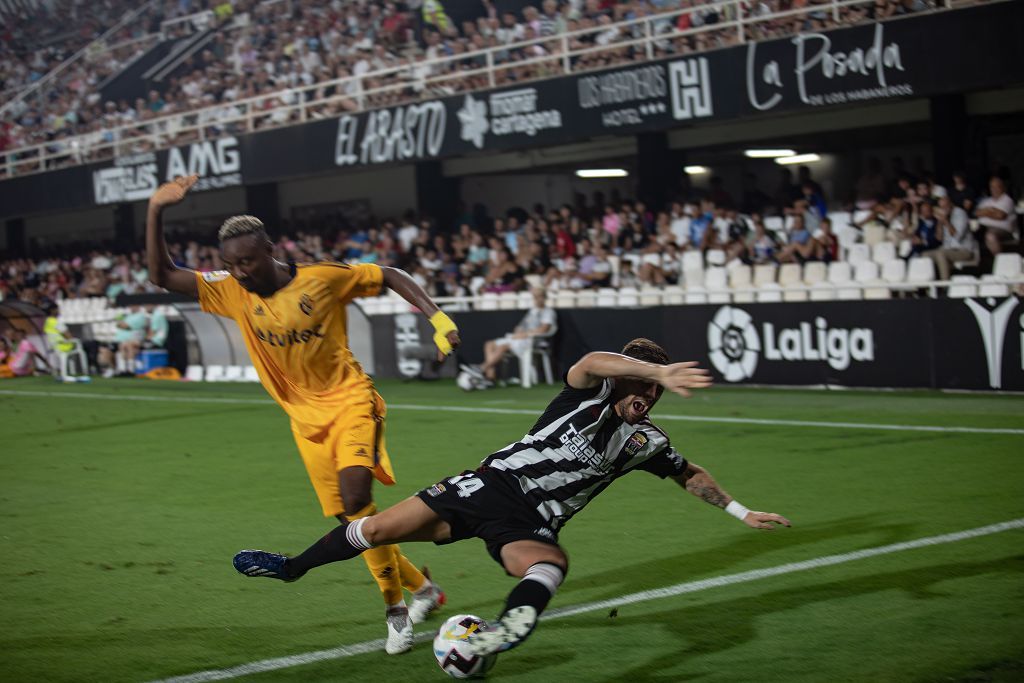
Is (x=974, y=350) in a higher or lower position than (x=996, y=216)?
lower

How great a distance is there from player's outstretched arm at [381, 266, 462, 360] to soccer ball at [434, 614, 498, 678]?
139 cm

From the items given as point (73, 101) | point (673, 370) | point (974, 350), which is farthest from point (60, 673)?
point (73, 101)

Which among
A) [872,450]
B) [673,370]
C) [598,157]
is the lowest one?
[872,450]

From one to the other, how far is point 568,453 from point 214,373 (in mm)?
20555

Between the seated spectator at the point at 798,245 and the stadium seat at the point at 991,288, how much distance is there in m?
4.07

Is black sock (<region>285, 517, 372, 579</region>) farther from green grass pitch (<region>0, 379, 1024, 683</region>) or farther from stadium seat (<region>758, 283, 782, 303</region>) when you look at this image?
stadium seat (<region>758, 283, 782, 303</region>)

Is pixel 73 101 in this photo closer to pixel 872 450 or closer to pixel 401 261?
pixel 401 261

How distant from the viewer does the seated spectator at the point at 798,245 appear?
61.4 feet

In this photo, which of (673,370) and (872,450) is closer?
(673,370)

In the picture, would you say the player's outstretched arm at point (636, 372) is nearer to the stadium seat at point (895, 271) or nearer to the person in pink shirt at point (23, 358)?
the stadium seat at point (895, 271)

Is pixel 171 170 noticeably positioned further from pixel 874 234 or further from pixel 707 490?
pixel 707 490

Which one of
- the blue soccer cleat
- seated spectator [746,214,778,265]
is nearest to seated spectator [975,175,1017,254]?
seated spectator [746,214,778,265]

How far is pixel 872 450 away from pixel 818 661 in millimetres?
6381

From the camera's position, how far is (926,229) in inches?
675
